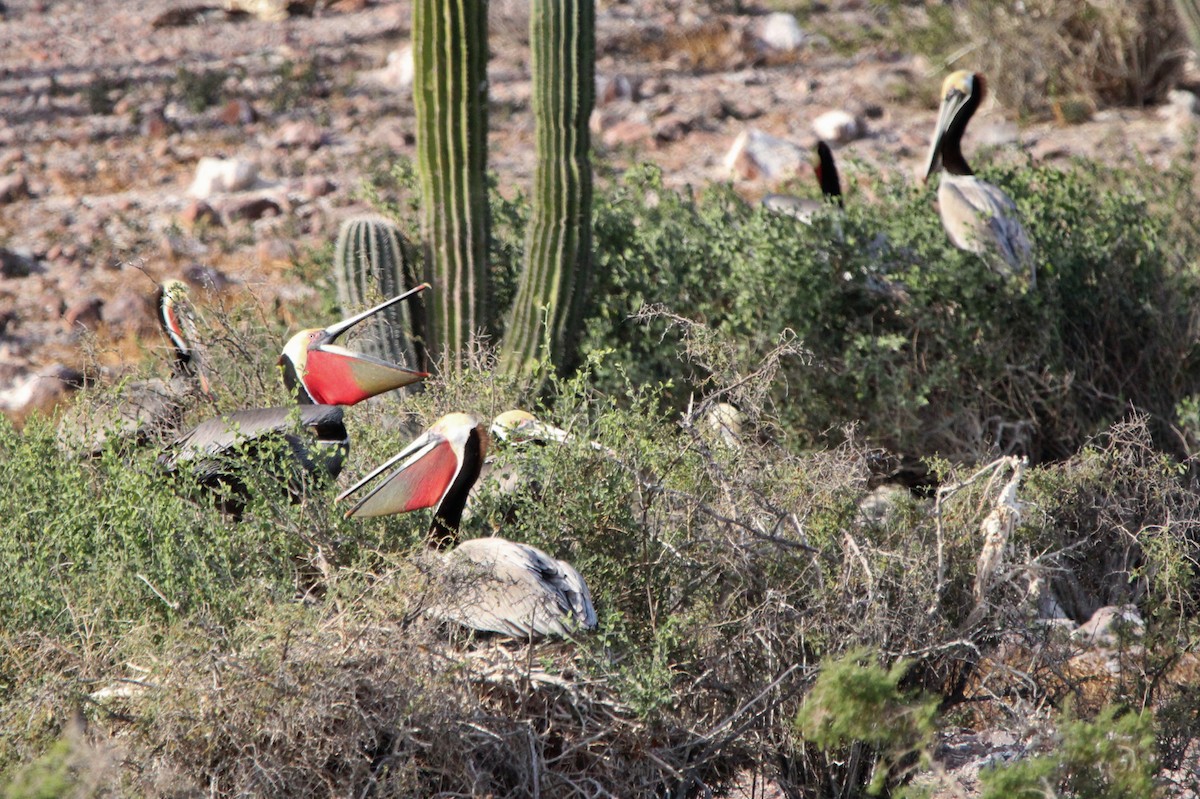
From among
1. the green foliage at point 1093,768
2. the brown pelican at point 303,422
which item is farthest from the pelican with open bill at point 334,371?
the green foliage at point 1093,768

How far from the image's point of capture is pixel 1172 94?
9.88 meters

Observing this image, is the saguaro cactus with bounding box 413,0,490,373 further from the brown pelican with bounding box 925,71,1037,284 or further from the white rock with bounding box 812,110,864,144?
the white rock with bounding box 812,110,864,144

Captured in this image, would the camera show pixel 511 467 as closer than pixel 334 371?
Yes

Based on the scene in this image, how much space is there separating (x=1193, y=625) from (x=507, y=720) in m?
1.92

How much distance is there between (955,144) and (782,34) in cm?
690

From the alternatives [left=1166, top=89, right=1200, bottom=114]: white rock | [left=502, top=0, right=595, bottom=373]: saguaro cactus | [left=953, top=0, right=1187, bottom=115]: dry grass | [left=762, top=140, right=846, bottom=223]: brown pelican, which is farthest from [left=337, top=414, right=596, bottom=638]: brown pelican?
[left=1166, top=89, right=1200, bottom=114]: white rock

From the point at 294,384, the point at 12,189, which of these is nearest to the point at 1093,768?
the point at 294,384

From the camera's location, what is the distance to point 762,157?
9.17m

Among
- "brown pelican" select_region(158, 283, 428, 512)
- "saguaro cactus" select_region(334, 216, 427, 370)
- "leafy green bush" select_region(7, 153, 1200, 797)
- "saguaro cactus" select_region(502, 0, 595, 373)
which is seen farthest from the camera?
"saguaro cactus" select_region(502, 0, 595, 373)

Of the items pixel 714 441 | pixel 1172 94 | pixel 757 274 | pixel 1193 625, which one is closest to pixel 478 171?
pixel 757 274

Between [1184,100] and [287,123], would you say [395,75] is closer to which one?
[287,123]

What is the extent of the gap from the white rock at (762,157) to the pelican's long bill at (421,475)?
19.7 feet

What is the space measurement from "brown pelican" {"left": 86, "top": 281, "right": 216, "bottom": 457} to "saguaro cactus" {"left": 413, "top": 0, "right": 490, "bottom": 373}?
1008mm

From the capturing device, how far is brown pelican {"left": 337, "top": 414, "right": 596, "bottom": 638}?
3.00m
